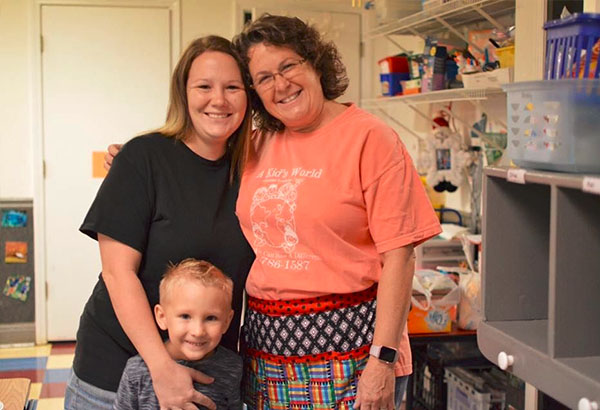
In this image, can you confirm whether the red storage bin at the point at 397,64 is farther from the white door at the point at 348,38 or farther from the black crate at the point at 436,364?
the black crate at the point at 436,364

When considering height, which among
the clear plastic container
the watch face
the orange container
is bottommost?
the watch face

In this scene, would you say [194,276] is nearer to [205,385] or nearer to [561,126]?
[205,385]

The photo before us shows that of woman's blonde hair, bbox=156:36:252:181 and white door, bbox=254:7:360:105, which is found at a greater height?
white door, bbox=254:7:360:105

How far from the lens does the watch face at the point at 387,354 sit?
5.77ft

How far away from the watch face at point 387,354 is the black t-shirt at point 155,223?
401 millimetres

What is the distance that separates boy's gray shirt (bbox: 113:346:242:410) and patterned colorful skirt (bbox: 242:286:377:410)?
10 centimetres

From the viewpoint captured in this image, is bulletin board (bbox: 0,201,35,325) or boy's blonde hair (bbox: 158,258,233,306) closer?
boy's blonde hair (bbox: 158,258,233,306)

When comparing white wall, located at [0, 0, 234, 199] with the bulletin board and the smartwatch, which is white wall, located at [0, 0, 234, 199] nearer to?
the bulletin board

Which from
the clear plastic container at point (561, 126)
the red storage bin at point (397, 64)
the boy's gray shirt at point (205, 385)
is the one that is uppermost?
the red storage bin at point (397, 64)

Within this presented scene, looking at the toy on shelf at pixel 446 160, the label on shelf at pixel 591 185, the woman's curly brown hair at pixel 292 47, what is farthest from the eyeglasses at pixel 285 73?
the toy on shelf at pixel 446 160

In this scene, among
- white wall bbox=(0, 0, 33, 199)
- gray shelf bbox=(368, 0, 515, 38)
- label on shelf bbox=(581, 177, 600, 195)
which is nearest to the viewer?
label on shelf bbox=(581, 177, 600, 195)

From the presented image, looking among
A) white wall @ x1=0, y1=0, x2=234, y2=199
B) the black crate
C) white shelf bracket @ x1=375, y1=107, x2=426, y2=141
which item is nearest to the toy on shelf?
white shelf bracket @ x1=375, y1=107, x2=426, y2=141

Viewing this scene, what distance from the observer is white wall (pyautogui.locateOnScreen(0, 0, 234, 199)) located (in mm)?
4996

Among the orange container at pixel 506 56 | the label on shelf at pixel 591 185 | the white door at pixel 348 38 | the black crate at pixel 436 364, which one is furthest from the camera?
the white door at pixel 348 38
